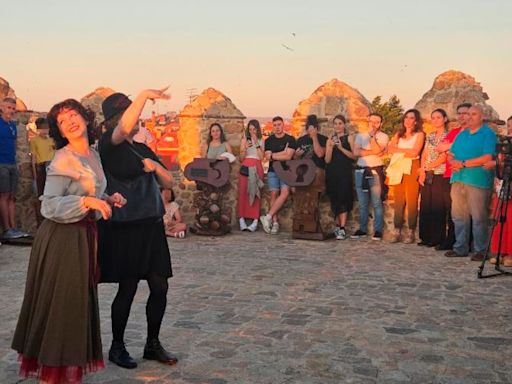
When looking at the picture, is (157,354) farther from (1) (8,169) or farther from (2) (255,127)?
(2) (255,127)

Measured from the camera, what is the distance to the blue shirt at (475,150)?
24.3 feet

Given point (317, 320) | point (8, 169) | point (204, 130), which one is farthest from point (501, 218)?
point (8, 169)

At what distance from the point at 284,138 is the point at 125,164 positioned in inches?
244

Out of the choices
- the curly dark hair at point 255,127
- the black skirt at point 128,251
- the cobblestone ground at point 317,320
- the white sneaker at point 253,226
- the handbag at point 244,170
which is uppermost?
the curly dark hair at point 255,127

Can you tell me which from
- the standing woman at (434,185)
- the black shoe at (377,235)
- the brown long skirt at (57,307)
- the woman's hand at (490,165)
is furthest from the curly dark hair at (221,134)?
the brown long skirt at (57,307)

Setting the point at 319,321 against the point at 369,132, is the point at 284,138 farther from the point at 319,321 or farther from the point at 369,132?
the point at 319,321

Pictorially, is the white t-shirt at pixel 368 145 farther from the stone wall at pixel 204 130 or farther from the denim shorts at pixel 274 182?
the stone wall at pixel 204 130

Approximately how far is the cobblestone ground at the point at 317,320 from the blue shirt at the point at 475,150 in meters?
1.03

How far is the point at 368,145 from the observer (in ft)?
30.0

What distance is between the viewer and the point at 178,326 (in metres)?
4.80

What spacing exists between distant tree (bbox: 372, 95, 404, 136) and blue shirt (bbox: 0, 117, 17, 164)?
27.1 meters

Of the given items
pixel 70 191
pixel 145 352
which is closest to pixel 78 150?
pixel 70 191

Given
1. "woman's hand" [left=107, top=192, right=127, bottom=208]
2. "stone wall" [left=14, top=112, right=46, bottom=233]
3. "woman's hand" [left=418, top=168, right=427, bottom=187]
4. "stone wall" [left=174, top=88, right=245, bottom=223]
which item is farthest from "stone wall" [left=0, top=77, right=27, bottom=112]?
"woman's hand" [left=107, top=192, right=127, bottom=208]

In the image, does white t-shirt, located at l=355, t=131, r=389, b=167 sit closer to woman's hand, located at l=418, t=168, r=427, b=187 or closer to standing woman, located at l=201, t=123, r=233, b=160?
woman's hand, located at l=418, t=168, r=427, b=187
